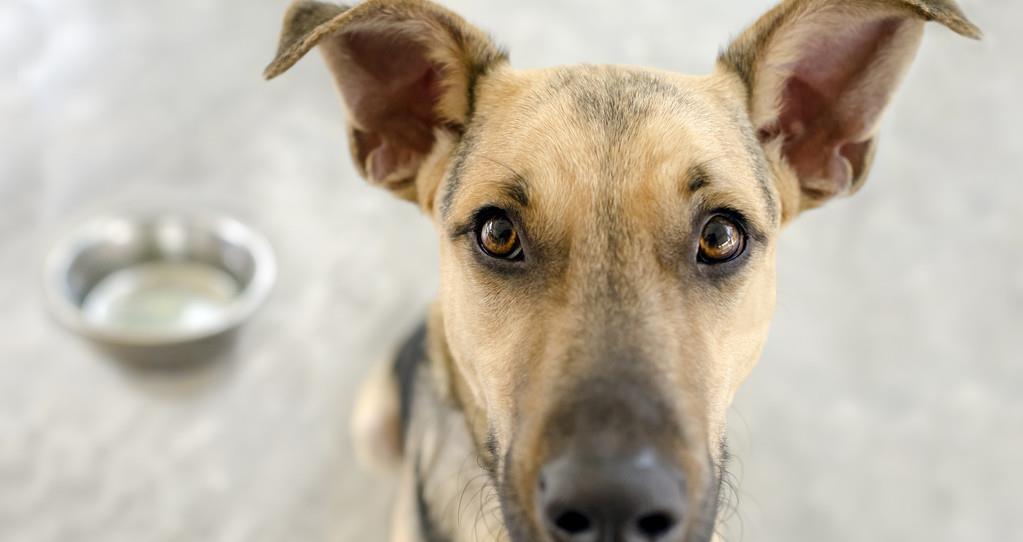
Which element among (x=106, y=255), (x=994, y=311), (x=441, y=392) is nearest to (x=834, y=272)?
(x=994, y=311)

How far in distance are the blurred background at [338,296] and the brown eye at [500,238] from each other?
2.20m

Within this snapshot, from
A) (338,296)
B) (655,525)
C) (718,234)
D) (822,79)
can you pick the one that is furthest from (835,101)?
(338,296)

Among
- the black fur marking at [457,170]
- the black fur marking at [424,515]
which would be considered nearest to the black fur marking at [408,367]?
the black fur marking at [424,515]

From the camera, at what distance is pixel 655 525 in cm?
196

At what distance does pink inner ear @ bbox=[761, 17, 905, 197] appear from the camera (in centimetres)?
268

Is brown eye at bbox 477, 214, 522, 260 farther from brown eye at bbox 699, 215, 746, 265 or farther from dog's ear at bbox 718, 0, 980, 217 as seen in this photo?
dog's ear at bbox 718, 0, 980, 217

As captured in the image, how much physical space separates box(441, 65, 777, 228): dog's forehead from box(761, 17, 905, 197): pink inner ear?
0.77ft

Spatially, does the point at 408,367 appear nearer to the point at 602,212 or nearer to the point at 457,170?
the point at 457,170

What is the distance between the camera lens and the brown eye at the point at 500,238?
8.07 ft

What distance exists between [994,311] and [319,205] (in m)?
3.83

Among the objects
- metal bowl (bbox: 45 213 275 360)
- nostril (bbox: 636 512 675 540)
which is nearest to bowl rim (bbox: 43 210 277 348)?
metal bowl (bbox: 45 213 275 360)

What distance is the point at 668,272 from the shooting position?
7.78 feet

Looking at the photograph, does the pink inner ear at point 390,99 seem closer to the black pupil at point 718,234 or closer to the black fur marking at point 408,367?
the black fur marking at point 408,367

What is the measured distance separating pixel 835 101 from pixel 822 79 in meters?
0.08
